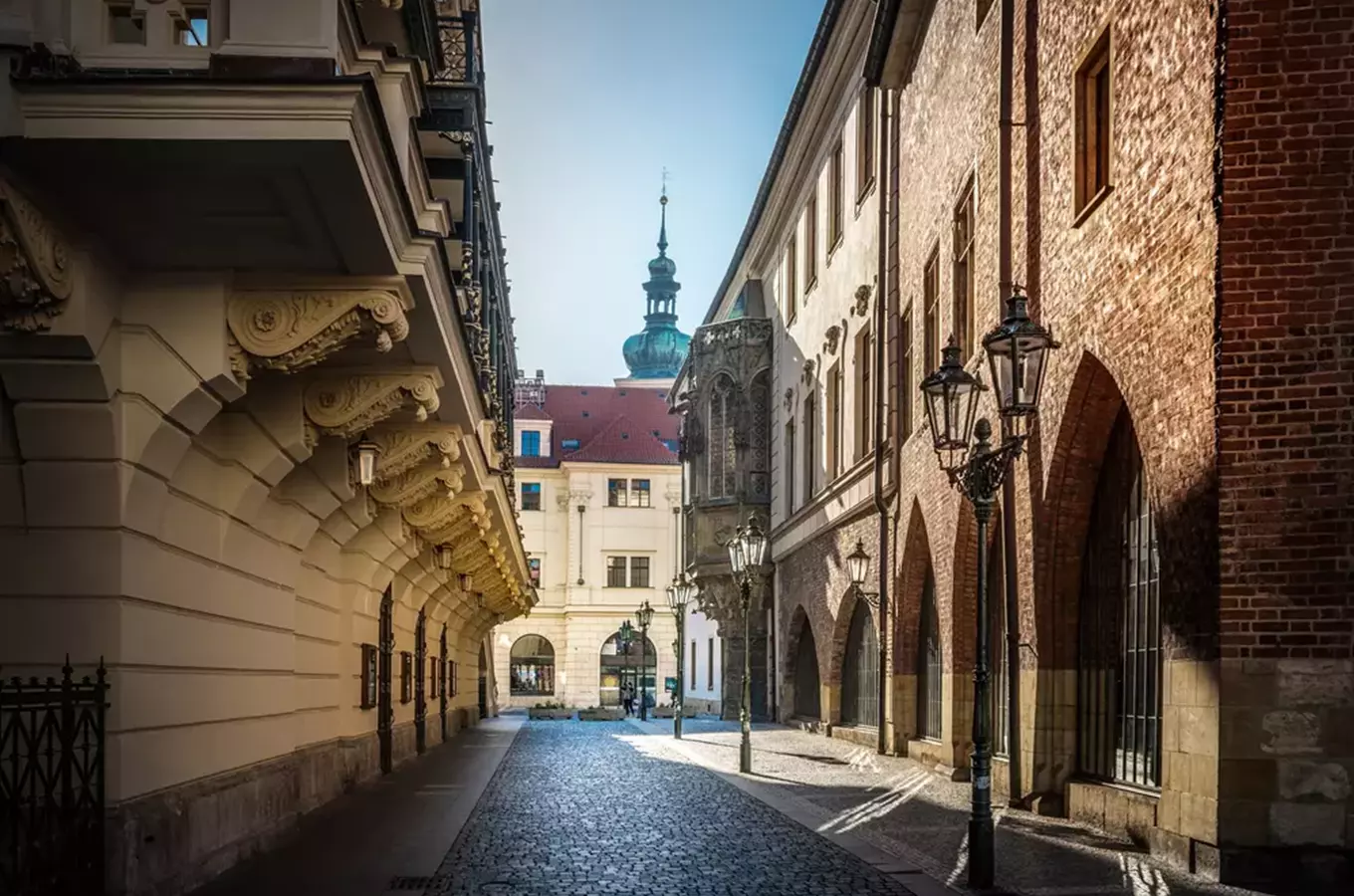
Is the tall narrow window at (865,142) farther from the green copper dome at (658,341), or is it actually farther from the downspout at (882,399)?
the green copper dome at (658,341)

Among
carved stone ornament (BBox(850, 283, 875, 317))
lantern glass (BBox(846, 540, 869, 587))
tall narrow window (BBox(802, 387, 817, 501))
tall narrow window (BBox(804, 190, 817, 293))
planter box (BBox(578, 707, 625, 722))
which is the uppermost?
tall narrow window (BBox(804, 190, 817, 293))

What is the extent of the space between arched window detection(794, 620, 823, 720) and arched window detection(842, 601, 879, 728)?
5.02 m

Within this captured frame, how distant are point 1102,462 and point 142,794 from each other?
9743 millimetres

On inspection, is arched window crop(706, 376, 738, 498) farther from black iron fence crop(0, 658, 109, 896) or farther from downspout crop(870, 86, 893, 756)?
black iron fence crop(0, 658, 109, 896)

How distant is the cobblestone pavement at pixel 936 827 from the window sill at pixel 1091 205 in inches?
220

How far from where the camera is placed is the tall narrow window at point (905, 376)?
26797mm

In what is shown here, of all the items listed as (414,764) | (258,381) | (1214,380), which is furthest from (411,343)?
(414,764)

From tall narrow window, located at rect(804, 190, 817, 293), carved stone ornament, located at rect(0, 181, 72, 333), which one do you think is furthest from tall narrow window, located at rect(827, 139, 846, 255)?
carved stone ornament, located at rect(0, 181, 72, 333)

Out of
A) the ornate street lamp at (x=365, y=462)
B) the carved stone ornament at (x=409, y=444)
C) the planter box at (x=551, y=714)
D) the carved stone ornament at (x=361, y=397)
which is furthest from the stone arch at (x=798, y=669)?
the carved stone ornament at (x=361, y=397)

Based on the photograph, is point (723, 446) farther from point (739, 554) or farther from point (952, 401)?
point (952, 401)

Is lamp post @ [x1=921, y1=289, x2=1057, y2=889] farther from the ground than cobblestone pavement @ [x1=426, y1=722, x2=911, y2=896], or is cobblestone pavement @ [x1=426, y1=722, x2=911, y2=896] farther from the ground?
lamp post @ [x1=921, y1=289, x2=1057, y2=889]

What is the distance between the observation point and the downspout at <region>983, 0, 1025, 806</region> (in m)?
18.1

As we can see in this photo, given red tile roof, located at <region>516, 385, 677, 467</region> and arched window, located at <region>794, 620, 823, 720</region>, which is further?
red tile roof, located at <region>516, 385, 677, 467</region>

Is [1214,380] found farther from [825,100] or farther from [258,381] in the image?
[825,100]
